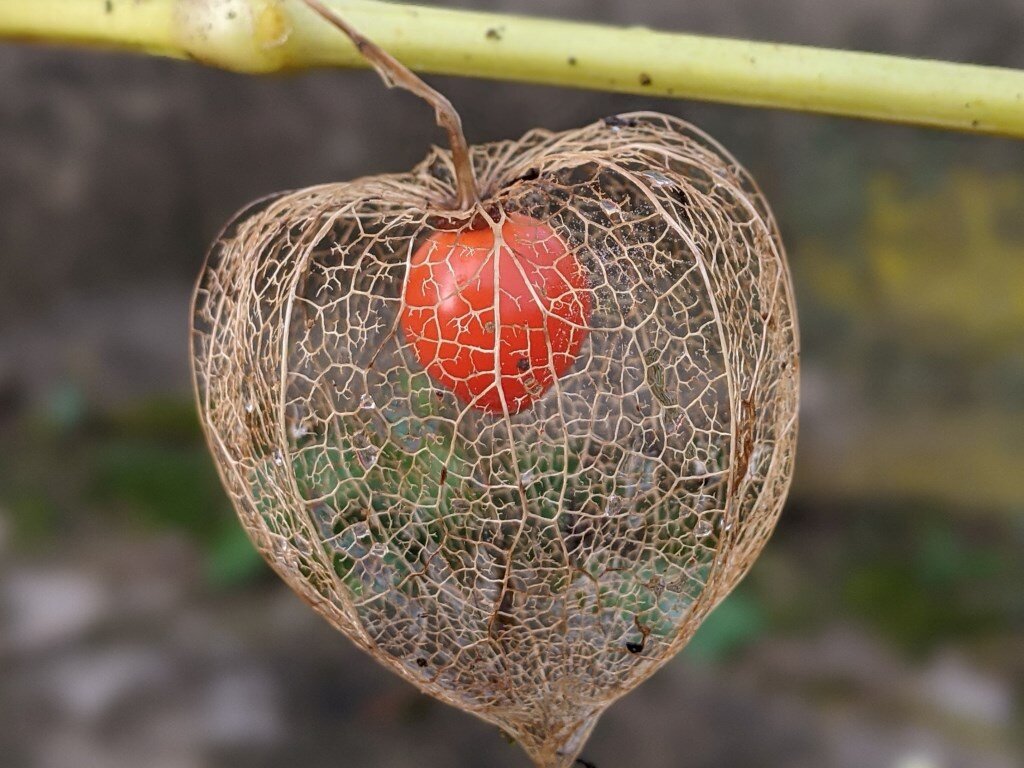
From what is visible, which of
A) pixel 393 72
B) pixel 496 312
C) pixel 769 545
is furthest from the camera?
pixel 769 545

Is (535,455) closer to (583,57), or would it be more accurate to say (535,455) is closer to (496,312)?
(496,312)

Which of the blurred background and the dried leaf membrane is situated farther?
the blurred background

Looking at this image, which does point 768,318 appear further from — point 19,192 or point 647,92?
point 19,192

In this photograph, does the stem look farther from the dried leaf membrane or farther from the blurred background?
the blurred background

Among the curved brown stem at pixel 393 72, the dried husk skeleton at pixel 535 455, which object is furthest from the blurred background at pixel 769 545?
the curved brown stem at pixel 393 72

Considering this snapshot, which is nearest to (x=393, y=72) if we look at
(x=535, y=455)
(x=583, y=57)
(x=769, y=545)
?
(x=583, y=57)

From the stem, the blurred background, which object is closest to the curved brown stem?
the stem
